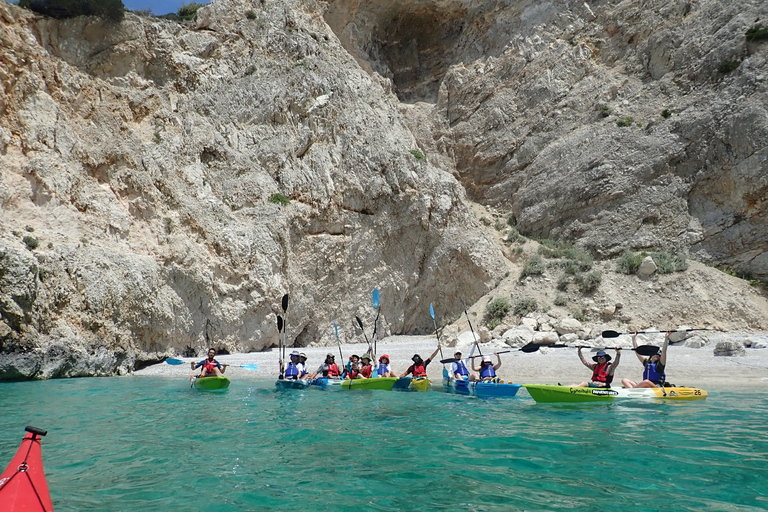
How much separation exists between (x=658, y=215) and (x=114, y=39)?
83.2 ft

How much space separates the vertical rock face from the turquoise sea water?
401 cm

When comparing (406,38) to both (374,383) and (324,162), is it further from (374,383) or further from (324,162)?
(374,383)

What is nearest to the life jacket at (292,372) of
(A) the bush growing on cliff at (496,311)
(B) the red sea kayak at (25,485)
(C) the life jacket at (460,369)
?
(C) the life jacket at (460,369)

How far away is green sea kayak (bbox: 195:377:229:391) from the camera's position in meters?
12.0

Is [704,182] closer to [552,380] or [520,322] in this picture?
[520,322]

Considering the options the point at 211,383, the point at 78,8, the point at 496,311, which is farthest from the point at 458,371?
the point at 78,8

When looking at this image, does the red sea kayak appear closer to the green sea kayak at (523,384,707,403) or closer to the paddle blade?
the green sea kayak at (523,384,707,403)

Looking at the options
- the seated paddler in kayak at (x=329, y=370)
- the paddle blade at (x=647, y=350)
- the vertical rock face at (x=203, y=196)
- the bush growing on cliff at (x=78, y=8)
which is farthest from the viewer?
the bush growing on cliff at (x=78, y=8)

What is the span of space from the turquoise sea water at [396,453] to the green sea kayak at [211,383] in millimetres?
1578

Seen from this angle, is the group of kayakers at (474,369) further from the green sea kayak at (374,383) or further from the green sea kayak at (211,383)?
the green sea kayak at (374,383)

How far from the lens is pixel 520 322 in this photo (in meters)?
20.3

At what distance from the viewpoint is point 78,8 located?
63.0 feet

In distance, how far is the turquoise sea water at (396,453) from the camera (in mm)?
4449

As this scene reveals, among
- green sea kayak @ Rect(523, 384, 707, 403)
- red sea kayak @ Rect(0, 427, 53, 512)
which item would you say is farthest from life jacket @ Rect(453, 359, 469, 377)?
red sea kayak @ Rect(0, 427, 53, 512)
